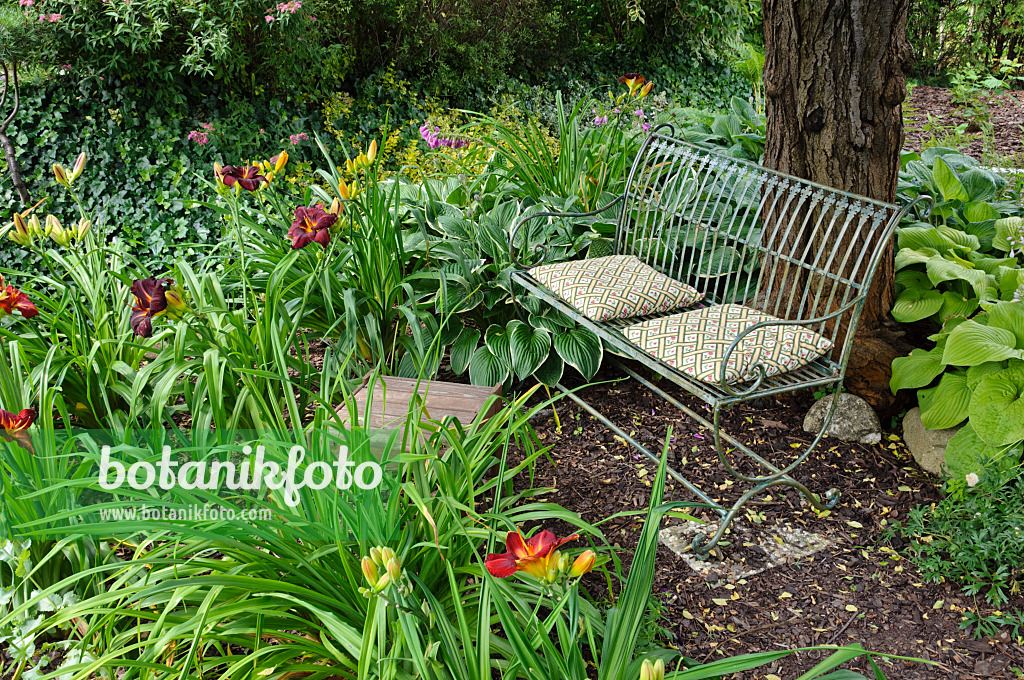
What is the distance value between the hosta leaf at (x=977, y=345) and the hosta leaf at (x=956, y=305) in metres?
0.21


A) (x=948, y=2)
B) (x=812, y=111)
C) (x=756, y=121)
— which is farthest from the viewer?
(x=948, y=2)

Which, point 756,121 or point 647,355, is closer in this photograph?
point 647,355

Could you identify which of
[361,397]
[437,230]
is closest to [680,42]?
[437,230]

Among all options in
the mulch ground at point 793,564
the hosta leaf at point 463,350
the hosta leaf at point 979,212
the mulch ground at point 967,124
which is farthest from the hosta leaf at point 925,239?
the mulch ground at point 967,124

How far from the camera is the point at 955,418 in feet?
8.07

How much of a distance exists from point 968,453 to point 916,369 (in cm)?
36

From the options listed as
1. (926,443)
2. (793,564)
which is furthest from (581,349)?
(926,443)

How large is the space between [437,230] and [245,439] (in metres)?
1.54

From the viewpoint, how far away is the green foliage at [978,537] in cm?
207

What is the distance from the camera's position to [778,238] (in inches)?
117

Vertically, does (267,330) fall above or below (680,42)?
below

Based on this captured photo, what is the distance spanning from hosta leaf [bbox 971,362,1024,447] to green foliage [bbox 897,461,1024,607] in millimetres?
88

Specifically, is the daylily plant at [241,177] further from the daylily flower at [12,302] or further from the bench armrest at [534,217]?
the bench armrest at [534,217]

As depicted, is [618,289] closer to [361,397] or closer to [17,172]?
[361,397]
